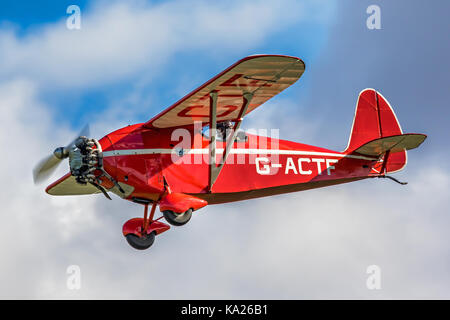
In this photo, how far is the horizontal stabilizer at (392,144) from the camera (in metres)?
15.3

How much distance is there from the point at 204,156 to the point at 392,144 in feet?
15.1

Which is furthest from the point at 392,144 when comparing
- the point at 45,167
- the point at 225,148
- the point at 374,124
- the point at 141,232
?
the point at 45,167

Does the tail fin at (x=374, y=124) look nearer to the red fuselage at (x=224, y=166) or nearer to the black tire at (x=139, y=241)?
the red fuselage at (x=224, y=166)

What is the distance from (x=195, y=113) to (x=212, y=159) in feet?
3.25

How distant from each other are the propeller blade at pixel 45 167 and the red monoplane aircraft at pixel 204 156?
0.8 inches

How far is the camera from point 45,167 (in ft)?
48.2

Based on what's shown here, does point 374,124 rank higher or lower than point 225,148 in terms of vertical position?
higher

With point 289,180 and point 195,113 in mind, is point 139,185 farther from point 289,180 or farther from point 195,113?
point 289,180

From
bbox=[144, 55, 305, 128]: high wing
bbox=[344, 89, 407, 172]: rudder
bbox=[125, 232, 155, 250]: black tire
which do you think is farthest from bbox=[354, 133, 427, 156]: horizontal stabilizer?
bbox=[125, 232, 155, 250]: black tire

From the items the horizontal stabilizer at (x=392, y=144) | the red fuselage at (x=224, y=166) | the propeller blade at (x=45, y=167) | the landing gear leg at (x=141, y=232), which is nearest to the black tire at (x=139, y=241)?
the landing gear leg at (x=141, y=232)

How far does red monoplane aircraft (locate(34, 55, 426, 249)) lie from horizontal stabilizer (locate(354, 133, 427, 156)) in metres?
0.03

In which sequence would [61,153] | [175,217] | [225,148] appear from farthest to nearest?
[225,148]
[61,153]
[175,217]

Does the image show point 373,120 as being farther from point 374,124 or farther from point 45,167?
point 45,167

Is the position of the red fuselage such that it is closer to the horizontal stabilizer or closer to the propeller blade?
the horizontal stabilizer
